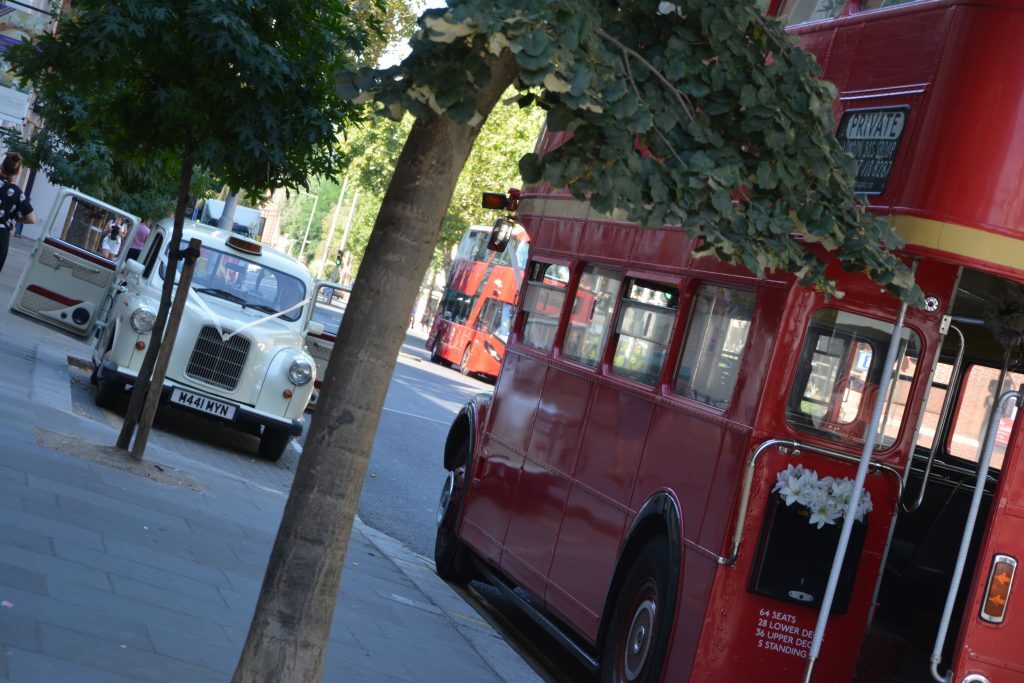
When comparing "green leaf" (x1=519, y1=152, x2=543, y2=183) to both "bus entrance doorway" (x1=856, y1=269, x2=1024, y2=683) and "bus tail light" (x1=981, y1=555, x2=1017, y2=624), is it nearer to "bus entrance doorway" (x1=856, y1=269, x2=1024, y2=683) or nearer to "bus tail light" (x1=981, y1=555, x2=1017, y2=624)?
"bus entrance doorway" (x1=856, y1=269, x2=1024, y2=683)

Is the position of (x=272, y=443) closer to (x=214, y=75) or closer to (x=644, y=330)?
(x=214, y=75)

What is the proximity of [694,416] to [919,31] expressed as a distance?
222 centimetres

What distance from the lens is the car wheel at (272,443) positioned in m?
14.4

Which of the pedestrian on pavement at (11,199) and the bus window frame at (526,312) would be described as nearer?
the bus window frame at (526,312)

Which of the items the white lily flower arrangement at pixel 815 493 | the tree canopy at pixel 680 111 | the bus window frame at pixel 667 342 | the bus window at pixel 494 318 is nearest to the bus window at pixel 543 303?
the bus window frame at pixel 667 342

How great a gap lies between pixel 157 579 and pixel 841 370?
3.54 m

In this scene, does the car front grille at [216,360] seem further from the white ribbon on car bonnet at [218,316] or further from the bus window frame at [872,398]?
the bus window frame at [872,398]

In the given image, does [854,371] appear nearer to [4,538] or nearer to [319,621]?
[319,621]

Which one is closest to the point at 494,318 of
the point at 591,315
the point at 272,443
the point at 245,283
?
the point at 245,283

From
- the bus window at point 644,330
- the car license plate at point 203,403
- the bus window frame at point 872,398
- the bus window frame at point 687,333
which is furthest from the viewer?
the car license plate at point 203,403

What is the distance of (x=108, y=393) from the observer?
14117 millimetres

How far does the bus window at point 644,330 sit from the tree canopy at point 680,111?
9.20ft

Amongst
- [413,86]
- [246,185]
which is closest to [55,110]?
[246,185]

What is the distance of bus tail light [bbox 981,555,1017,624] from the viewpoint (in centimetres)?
613
